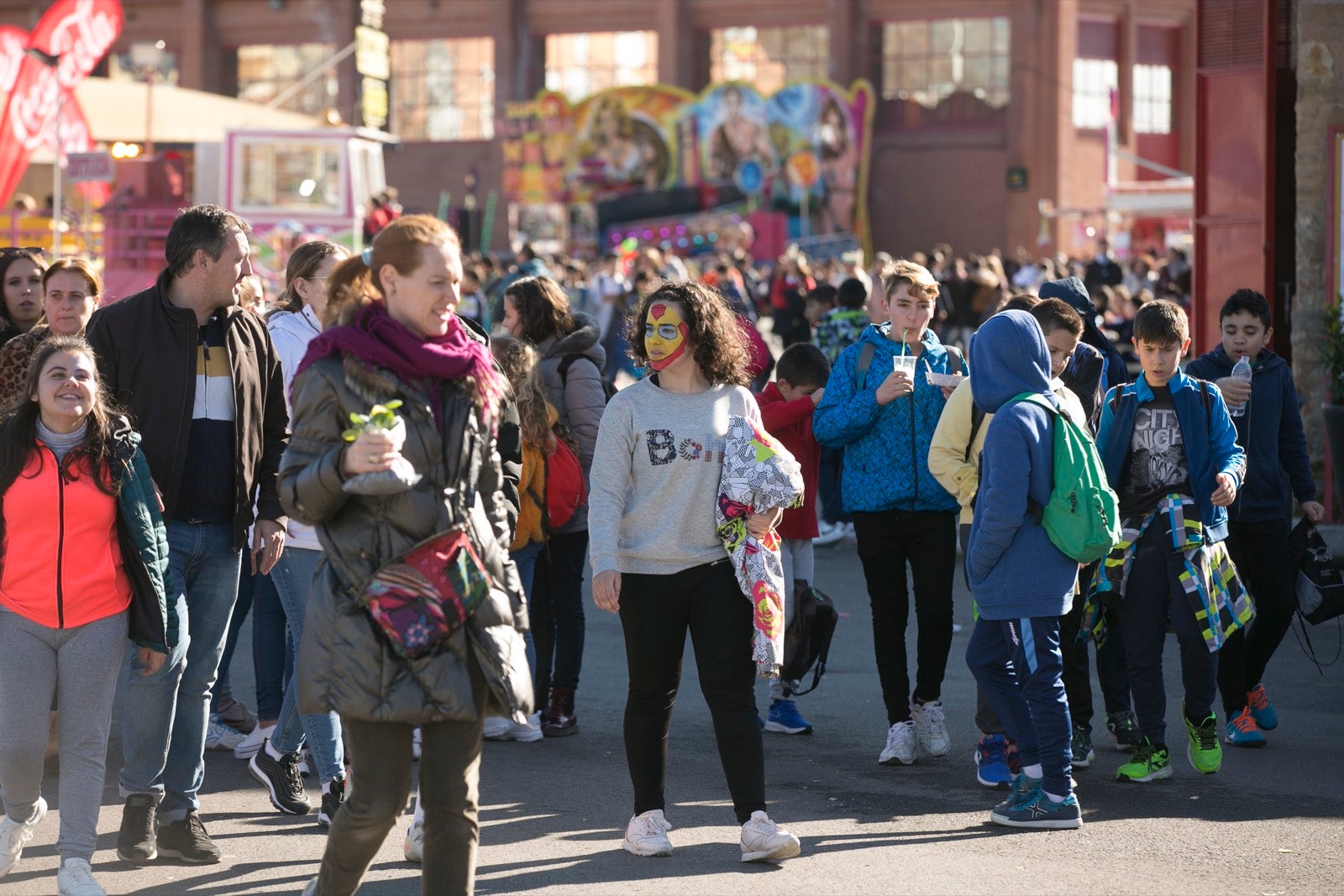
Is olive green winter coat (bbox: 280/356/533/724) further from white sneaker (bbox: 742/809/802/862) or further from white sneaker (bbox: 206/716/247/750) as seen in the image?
white sneaker (bbox: 206/716/247/750)

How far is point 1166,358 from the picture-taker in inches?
255

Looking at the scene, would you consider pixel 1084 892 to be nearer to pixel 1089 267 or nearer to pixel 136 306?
pixel 136 306

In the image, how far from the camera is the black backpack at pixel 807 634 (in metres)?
6.66

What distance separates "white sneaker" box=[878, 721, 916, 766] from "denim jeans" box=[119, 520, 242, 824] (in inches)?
107

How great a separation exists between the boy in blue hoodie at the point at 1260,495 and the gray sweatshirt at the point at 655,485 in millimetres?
2839

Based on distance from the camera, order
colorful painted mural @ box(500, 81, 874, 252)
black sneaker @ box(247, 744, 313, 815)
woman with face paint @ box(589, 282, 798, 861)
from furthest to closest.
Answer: colorful painted mural @ box(500, 81, 874, 252) < black sneaker @ box(247, 744, 313, 815) < woman with face paint @ box(589, 282, 798, 861)

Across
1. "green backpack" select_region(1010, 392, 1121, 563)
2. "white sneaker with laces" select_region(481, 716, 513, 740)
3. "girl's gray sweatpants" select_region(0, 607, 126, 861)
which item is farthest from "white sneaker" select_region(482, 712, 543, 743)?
"green backpack" select_region(1010, 392, 1121, 563)

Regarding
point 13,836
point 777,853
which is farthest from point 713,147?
point 13,836

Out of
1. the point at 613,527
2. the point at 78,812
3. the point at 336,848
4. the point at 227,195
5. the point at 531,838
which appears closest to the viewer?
the point at 336,848

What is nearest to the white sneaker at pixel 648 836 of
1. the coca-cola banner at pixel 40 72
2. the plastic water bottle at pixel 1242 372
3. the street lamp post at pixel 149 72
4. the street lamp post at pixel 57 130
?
the plastic water bottle at pixel 1242 372

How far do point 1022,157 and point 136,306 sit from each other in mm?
41780

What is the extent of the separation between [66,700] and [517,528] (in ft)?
7.85

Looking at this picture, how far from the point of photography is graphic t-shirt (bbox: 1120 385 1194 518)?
6.47 metres

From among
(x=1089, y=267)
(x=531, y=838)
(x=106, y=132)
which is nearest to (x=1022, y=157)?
(x=1089, y=267)
